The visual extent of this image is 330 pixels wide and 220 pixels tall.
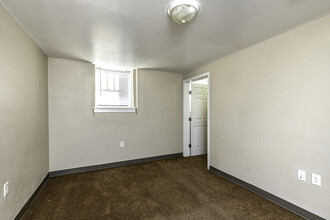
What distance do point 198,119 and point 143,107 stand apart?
1.58 metres

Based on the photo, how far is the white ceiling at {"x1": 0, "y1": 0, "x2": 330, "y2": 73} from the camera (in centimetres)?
139

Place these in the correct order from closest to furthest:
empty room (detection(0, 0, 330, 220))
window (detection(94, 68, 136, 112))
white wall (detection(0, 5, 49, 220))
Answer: white wall (detection(0, 5, 49, 220)) < empty room (detection(0, 0, 330, 220)) < window (detection(94, 68, 136, 112))

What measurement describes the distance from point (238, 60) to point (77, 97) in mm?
3018

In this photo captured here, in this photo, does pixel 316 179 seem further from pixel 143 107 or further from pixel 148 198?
pixel 143 107

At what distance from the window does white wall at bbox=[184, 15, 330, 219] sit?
202cm

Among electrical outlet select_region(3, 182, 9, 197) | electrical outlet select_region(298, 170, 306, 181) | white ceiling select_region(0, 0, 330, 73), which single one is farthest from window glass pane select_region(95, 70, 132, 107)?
electrical outlet select_region(298, 170, 306, 181)

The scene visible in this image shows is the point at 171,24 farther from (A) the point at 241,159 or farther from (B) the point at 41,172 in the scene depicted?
(B) the point at 41,172

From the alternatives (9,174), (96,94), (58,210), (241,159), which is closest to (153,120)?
(96,94)

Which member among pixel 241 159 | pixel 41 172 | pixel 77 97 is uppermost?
pixel 77 97

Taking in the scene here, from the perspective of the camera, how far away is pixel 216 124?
292 centimetres

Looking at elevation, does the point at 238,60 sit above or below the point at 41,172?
above

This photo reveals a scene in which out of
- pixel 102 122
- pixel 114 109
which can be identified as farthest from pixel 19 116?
pixel 114 109

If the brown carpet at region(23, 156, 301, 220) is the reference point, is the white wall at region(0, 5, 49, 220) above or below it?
above

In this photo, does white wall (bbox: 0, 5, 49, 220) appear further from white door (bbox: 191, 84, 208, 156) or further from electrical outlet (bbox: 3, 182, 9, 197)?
white door (bbox: 191, 84, 208, 156)
